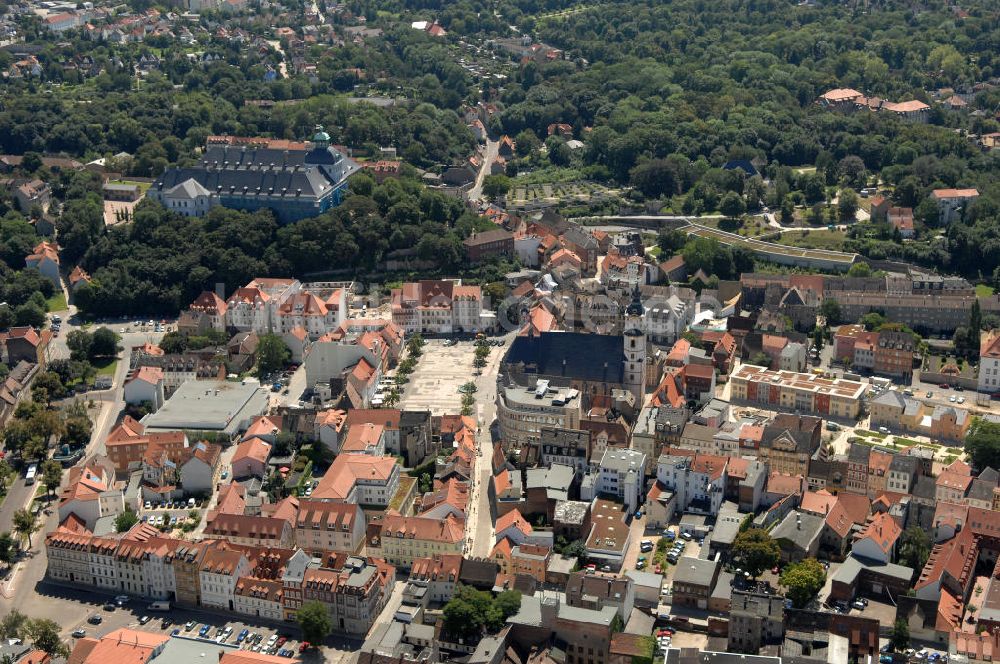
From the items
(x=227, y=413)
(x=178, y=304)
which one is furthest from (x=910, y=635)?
(x=178, y=304)

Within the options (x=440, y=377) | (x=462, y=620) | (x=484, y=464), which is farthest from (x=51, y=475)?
(x=462, y=620)

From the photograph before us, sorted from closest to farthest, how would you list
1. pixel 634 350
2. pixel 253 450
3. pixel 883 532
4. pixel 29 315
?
pixel 883 532
pixel 253 450
pixel 634 350
pixel 29 315

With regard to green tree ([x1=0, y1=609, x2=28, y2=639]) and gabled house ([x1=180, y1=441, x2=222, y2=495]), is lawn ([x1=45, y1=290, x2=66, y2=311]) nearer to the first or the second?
gabled house ([x1=180, y1=441, x2=222, y2=495])

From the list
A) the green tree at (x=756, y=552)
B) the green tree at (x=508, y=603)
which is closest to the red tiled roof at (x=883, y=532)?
the green tree at (x=756, y=552)

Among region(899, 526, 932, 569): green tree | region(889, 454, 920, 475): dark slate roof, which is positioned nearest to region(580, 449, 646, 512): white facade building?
region(889, 454, 920, 475): dark slate roof

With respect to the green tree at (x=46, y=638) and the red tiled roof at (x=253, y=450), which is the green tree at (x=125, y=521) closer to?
the red tiled roof at (x=253, y=450)

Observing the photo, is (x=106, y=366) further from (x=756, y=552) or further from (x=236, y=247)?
(x=756, y=552)
